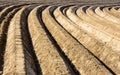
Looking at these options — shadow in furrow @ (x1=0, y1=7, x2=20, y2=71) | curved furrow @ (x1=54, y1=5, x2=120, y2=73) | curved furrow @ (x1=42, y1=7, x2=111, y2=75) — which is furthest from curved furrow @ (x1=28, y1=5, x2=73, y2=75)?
curved furrow @ (x1=54, y1=5, x2=120, y2=73)

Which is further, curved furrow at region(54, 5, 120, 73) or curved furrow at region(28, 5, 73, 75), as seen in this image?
curved furrow at region(54, 5, 120, 73)

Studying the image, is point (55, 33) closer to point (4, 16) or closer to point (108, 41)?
point (108, 41)

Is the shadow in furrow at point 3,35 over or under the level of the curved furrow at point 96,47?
over

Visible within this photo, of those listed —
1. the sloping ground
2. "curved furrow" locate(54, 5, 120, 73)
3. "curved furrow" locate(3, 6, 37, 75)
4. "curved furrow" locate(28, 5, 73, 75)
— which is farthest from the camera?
"curved furrow" locate(54, 5, 120, 73)

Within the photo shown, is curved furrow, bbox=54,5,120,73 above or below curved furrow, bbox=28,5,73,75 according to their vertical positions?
below

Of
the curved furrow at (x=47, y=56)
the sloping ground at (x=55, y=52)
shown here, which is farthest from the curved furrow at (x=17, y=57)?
the curved furrow at (x=47, y=56)

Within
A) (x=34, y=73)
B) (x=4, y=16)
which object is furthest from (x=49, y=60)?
(x=4, y=16)

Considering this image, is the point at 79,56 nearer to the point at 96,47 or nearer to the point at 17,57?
the point at 96,47

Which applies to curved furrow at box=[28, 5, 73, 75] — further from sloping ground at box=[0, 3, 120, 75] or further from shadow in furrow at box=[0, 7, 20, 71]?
shadow in furrow at box=[0, 7, 20, 71]

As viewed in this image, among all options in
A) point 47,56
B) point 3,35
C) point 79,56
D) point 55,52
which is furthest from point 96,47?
point 3,35

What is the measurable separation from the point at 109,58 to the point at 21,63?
490cm

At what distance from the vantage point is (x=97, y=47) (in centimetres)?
1683

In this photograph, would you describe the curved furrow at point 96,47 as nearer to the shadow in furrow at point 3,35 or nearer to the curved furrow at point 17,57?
the curved furrow at point 17,57

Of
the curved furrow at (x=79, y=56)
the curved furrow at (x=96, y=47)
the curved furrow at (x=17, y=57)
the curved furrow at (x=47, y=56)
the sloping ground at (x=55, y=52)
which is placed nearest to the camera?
the curved furrow at (x=17, y=57)
